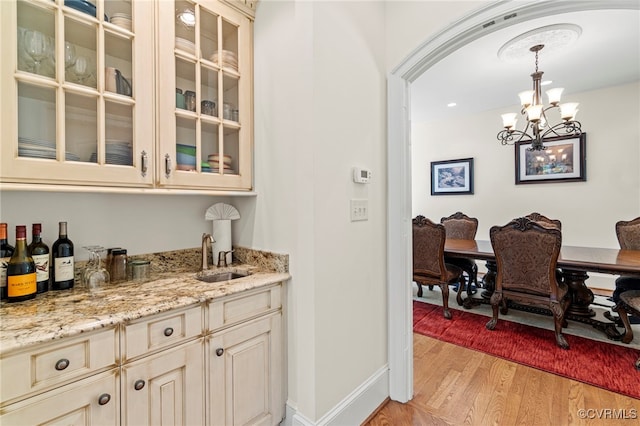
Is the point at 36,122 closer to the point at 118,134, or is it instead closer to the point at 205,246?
the point at 118,134

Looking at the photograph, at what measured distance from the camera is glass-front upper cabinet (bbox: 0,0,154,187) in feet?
3.58

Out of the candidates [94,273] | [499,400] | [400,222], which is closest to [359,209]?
[400,222]

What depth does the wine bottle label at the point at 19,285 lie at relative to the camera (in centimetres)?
114

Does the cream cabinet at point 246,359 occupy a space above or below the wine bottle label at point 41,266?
below

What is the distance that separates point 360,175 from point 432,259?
81.9 inches

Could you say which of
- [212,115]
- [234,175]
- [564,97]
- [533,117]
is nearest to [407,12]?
[212,115]

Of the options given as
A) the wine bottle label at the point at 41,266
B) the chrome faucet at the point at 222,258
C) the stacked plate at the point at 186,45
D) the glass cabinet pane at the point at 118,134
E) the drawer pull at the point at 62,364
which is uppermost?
the stacked plate at the point at 186,45

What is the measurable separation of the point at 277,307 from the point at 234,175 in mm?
810

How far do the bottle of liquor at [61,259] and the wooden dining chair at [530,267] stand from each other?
3.25m

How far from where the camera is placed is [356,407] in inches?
67.2

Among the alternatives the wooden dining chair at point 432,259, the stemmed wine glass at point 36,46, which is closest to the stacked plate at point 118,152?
the stemmed wine glass at point 36,46

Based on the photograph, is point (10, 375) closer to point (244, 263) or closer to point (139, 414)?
point (139, 414)

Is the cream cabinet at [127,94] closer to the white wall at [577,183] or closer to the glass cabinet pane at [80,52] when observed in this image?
the glass cabinet pane at [80,52]

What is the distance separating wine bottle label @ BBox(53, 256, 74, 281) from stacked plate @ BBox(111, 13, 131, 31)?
3.60 ft
